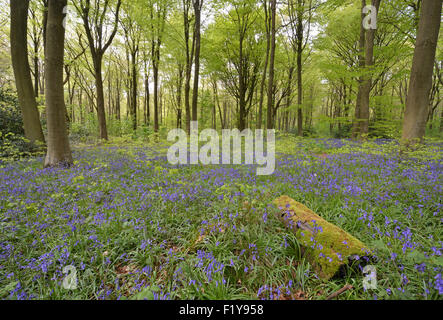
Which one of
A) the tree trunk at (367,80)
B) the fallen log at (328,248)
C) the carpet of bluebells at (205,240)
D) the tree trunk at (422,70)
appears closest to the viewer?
the carpet of bluebells at (205,240)

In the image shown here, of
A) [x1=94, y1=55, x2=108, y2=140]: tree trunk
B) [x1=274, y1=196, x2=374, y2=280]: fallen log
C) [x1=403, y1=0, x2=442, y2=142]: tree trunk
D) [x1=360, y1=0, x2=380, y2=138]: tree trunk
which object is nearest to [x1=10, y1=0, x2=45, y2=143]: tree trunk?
[x1=94, y1=55, x2=108, y2=140]: tree trunk

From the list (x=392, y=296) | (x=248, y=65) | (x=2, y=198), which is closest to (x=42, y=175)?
(x=2, y=198)

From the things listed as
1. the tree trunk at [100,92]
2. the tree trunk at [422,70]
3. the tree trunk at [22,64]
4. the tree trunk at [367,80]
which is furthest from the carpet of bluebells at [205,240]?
the tree trunk at [100,92]

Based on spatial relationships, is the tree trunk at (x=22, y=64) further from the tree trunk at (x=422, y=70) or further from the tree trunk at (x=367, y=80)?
the tree trunk at (x=367, y=80)

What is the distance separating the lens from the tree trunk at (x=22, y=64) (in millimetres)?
7441

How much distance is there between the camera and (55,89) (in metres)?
5.99

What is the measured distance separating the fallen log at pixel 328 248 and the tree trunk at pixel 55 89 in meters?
7.61

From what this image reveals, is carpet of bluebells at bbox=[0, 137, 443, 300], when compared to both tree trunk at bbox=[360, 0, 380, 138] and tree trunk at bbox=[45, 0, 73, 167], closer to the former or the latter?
tree trunk at bbox=[45, 0, 73, 167]

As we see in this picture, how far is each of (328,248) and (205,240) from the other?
161cm

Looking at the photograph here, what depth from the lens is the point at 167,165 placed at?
6.70 meters

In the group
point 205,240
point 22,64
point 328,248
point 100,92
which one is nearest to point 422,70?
point 328,248

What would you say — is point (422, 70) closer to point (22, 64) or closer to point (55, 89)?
point (55, 89)
